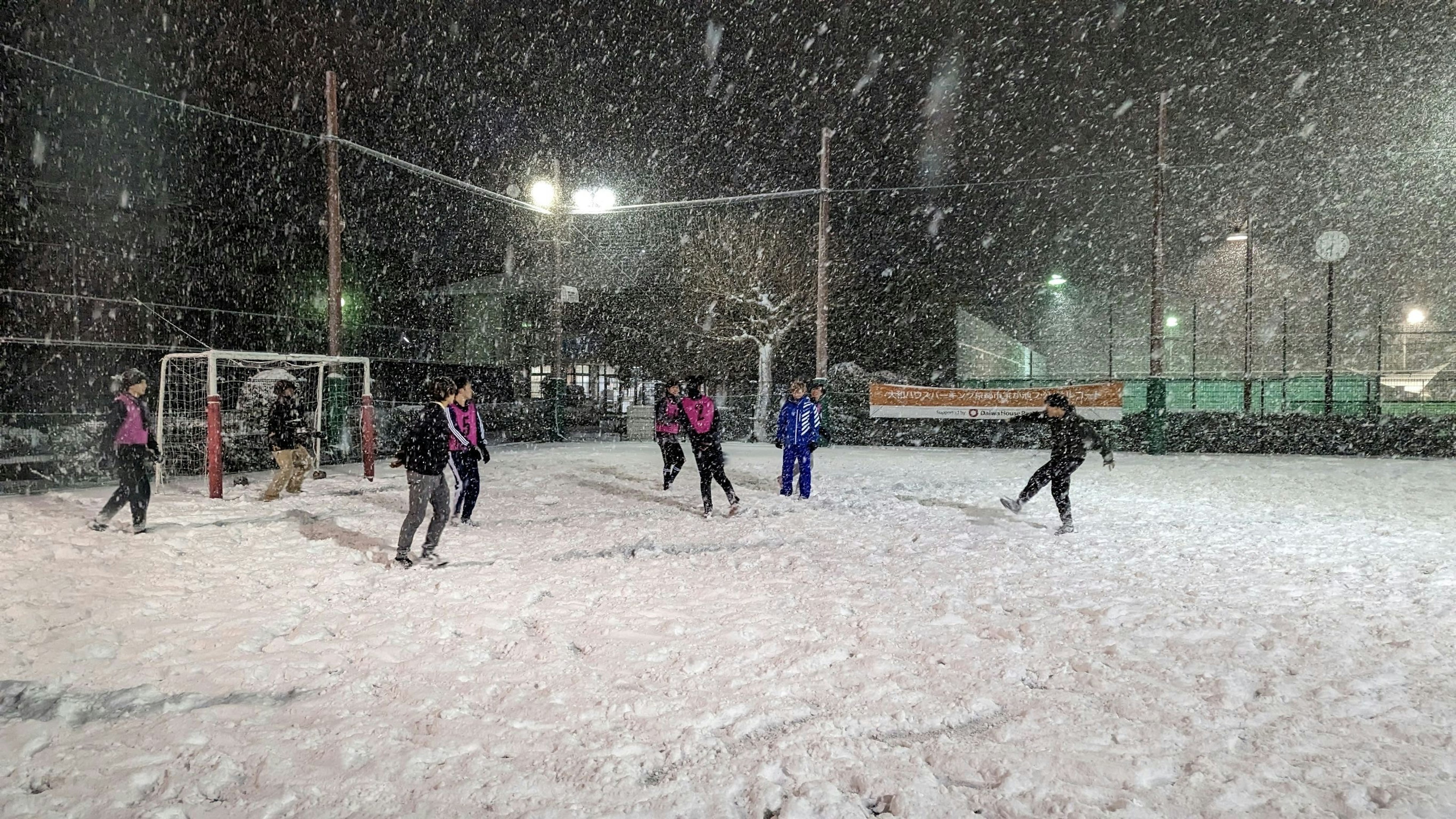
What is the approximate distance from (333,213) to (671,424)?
9855 mm

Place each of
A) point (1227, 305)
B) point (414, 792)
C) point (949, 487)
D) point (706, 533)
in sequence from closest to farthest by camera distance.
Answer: point (414, 792) < point (706, 533) < point (949, 487) < point (1227, 305)

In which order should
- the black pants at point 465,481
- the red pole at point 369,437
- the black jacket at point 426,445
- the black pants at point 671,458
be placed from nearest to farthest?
the black jacket at point 426,445
the black pants at point 465,481
the black pants at point 671,458
the red pole at point 369,437

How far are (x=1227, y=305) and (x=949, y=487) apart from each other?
63.4 metres

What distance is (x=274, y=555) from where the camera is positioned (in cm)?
709

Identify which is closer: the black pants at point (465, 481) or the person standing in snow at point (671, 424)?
the black pants at point (465, 481)

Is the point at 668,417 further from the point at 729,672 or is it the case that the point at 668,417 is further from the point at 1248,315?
the point at 1248,315

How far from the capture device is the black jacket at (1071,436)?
860cm

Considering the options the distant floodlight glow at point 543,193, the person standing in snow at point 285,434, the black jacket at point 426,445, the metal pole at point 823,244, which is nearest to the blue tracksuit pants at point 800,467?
the black jacket at point 426,445

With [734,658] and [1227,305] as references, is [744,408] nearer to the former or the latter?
[734,658]

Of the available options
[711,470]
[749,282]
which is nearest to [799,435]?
[711,470]

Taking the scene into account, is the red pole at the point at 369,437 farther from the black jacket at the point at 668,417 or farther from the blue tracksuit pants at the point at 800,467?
the blue tracksuit pants at the point at 800,467

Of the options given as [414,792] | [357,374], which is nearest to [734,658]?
[414,792]

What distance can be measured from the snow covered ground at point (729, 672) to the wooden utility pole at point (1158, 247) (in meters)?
10.6

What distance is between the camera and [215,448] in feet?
34.8
